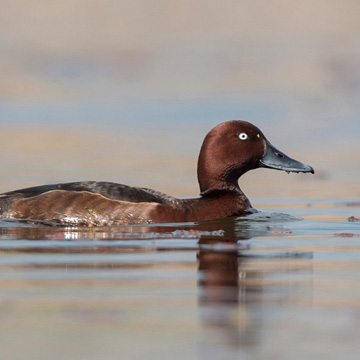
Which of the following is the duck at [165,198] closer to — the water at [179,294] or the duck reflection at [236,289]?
the water at [179,294]

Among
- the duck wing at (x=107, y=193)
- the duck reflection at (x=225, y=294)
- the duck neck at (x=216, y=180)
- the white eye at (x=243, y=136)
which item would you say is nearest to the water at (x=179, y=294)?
the duck reflection at (x=225, y=294)

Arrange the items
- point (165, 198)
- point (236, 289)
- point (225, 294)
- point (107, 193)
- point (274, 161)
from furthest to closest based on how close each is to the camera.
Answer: point (274, 161) < point (165, 198) < point (107, 193) < point (236, 289) < point (225, 294)

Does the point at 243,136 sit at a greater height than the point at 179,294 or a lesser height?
greater

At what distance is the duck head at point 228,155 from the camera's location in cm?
1102

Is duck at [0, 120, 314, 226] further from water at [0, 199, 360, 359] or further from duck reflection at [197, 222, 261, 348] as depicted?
duck reflection at [197, 222, 261, 348]

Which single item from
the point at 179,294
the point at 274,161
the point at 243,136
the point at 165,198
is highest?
the point at 243,136

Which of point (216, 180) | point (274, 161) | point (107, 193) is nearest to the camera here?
point (107, 193)

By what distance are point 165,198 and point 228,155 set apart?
0.96 meters

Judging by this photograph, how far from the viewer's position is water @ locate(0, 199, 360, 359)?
4840 mm

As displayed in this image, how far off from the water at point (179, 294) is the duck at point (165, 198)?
2.38ft

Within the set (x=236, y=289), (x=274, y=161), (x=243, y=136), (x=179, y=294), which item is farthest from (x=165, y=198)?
(x=179, y=294)

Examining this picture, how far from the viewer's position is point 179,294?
6.05 m

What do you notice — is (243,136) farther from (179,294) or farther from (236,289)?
(179,294)

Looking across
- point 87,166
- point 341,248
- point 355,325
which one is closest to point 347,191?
point 87,166
